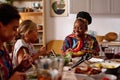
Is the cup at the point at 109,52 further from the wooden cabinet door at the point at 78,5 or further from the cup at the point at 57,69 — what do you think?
the wooden cabinet door at the point at 78,5

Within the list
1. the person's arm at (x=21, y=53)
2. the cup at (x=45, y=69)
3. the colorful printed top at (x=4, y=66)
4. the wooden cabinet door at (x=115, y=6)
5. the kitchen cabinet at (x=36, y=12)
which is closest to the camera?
the cup at (x=45, y=69)

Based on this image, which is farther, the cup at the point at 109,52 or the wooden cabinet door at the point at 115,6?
the wooden cabinet door at the point at 115,6

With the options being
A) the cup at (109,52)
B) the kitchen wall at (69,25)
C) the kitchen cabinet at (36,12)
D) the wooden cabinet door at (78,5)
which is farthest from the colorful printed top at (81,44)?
the kitchen wall at (69,25)

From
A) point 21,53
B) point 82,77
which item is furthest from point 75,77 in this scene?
point 21,53

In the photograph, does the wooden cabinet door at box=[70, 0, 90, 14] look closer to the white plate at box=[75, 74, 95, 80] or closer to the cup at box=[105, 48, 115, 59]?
the cup at box=[105, 48, 115, 59]

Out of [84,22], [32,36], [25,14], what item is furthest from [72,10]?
[32,36]

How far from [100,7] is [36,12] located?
4.22 ft

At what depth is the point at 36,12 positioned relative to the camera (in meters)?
4.71

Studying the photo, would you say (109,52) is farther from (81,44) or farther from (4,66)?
(4,66)

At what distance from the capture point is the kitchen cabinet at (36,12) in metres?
4.74

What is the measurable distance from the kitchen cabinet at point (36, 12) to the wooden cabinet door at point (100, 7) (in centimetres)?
102

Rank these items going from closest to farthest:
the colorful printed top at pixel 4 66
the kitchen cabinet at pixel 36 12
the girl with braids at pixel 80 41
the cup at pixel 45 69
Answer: the cup at pixel 45 69 < the colorful printed top at pixel 4 66 < the girl with braids at pixel 80 41 < the kitchen cabinet at pixel 36 12

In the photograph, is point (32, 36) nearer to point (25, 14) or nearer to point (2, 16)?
point (2, 16)

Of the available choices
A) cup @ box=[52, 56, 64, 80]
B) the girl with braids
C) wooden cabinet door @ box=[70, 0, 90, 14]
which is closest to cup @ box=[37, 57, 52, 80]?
cup @ box=[52, 56, 64, 80]
